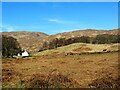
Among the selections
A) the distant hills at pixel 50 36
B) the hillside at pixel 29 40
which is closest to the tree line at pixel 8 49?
the distant hills at pixel 50 36

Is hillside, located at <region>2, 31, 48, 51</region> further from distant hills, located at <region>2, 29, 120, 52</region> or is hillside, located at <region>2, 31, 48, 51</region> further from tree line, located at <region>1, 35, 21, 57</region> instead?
tree line, located at <region>1, 35, 21, 57</region>

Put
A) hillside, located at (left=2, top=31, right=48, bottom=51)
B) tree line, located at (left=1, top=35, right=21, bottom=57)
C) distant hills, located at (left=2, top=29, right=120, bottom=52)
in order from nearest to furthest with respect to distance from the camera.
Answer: tree line, located at (left=1, top=35, right=21, bottom=57) < distant hills, located at (left=2, top=29, right=120, bottom=52) < hillside, located at (left=2, top=31, right=48, bottom=51)

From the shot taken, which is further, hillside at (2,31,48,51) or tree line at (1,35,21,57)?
hillside at (2,31,48,51)

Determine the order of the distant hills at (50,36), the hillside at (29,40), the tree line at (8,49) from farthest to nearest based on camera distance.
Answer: the hillside at (29,40) → the distant hills at (50,36) → the tree line at (8,49)

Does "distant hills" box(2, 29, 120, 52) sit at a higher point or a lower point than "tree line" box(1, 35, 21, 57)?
higher

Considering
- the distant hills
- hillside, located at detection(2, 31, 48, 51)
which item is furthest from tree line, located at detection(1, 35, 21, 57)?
hillside, located at detection(2, 31, 48, 51)

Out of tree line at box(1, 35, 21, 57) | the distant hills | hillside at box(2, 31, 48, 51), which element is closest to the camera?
tree line at box(1, 35, 21, 57)

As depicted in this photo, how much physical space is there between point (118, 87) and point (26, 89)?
2.76 metres

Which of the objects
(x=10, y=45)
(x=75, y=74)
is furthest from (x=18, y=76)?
(x=10, y=45)

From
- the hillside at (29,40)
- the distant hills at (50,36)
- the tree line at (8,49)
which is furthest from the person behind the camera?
the hillside at (29,40)

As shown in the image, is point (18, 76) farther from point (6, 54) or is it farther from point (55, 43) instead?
point (55, 43)

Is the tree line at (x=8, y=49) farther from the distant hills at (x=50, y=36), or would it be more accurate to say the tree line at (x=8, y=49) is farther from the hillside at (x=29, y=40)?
the hillside at (x=29, y=40)

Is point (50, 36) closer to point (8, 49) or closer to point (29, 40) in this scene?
point (29, 40)

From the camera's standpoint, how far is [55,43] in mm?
53031
